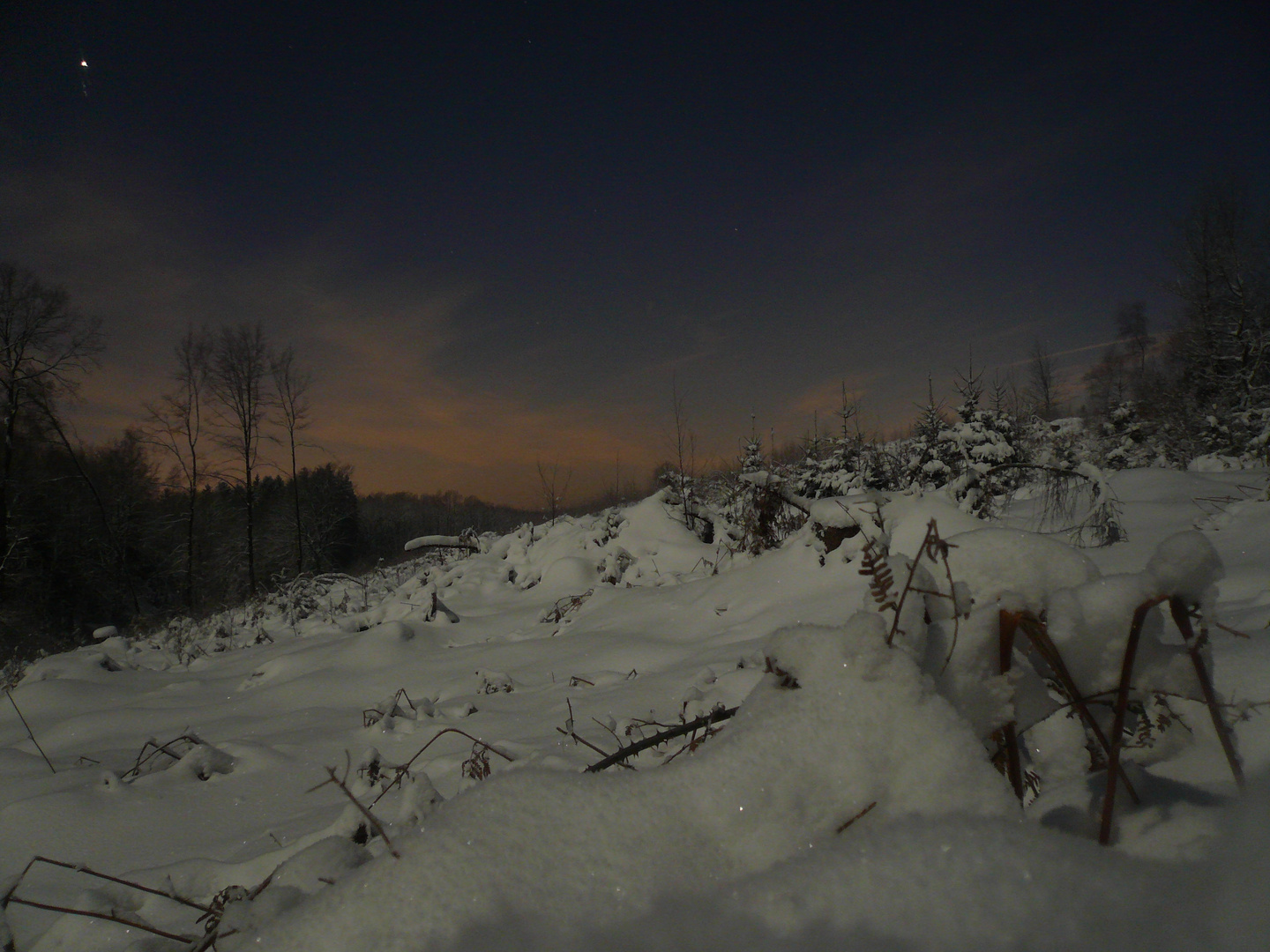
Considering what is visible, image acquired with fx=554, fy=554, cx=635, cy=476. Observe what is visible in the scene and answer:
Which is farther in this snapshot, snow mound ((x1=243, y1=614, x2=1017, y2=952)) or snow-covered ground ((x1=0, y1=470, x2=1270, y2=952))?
snow mound ((x1=243, y1=614, x2=1017, y2=952))

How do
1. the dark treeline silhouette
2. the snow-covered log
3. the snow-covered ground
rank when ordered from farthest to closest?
the dark treeline silhouette, the snow-covered log, the snow-covered ground

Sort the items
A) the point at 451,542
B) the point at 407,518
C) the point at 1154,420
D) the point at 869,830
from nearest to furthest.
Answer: the point at 869,830, the point at 451,542, the point at 1154,420, the point at 407,518

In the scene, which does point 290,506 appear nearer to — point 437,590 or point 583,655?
point 437,590

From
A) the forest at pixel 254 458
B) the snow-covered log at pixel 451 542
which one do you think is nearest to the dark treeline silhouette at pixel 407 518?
the forest at pixel 254 458

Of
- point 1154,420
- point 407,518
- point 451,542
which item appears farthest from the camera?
point 407,518

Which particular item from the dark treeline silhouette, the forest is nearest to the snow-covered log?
the forest

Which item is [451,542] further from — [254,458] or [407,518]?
[407,518]

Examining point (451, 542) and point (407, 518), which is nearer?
point (451, 542)

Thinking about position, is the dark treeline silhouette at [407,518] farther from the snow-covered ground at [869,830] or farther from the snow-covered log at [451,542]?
the snow-covered ground at [869,830]

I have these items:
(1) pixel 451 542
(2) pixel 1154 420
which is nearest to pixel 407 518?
(1) pixel 451 542

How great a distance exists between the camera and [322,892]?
670 mm

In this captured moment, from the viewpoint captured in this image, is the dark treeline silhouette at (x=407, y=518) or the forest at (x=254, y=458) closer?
the forest at (x=254, y=458)

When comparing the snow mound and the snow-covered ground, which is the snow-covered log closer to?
the snow-covered ground

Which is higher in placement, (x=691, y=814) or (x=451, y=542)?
(x=691, y=814)
